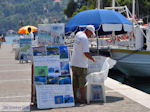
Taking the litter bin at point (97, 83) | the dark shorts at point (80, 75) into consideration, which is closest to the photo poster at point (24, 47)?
the litter bin at point (97, 83)

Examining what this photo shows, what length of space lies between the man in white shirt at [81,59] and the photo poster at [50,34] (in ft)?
1.32

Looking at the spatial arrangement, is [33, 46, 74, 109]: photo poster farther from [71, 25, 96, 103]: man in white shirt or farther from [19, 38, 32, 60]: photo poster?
[19, 38, 32, 60]: photo poster

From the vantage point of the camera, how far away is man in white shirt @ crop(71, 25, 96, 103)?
859 cm

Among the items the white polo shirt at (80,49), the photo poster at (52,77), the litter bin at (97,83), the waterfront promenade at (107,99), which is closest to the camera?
the waterfront promenade at (107,99)

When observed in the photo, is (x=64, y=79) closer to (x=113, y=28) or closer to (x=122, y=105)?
(x=122, y=105)

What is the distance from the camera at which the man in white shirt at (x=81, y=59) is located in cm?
859

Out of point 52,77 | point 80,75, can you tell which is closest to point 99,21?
point 80,75

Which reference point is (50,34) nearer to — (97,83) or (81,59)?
(81,59)

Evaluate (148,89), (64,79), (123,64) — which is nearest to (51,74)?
(64,79)

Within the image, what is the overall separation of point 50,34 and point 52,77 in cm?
102

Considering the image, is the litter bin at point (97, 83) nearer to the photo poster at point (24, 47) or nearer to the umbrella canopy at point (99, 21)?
the umbrella canopy at point (99, 21)

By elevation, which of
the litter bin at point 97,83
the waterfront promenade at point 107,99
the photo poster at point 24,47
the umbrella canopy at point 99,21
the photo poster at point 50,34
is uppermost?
the umbrella canopy at point 99,21

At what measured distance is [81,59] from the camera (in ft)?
28.7

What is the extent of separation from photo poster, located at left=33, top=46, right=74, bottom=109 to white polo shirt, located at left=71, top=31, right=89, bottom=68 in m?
0.24
